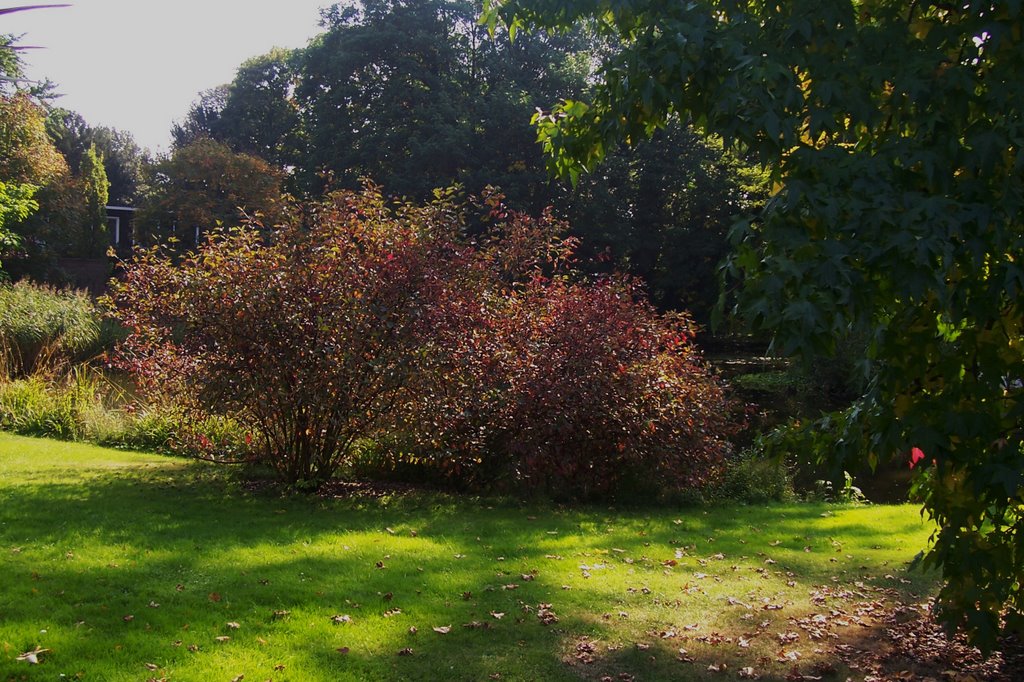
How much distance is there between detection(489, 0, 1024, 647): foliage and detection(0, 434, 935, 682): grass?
169cm

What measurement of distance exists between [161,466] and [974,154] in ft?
32.8

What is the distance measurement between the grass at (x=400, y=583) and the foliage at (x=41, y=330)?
8401 millimetres

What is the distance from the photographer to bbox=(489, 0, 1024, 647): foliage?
9.72 feet

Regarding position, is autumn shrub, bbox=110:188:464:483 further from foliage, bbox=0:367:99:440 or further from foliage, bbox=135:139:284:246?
foliage, bbox=135:139:284:246

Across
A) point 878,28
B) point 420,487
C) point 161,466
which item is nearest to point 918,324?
point 878,28

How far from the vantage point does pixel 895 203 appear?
10.0ft

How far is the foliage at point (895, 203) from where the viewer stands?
2.96 metres

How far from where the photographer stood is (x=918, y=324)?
3947 millimetres

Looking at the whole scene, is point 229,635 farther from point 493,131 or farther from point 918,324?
point 493,131

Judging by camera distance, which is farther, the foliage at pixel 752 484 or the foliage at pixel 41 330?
the foliage at pixel 41 330

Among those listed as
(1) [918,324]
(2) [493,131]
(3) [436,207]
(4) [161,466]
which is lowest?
(4) [161,466]

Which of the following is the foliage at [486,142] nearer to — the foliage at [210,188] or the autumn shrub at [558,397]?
the foliage at [210,188]

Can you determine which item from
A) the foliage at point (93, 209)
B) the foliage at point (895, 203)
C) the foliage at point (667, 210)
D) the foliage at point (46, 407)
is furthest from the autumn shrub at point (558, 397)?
the foliage at point (93, 209)

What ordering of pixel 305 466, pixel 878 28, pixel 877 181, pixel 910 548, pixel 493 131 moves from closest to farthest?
1. pixel 877 181
2. pixel 878 28
3. pixel 910 548
4. pixel 305 466
5. pixel 493 131
